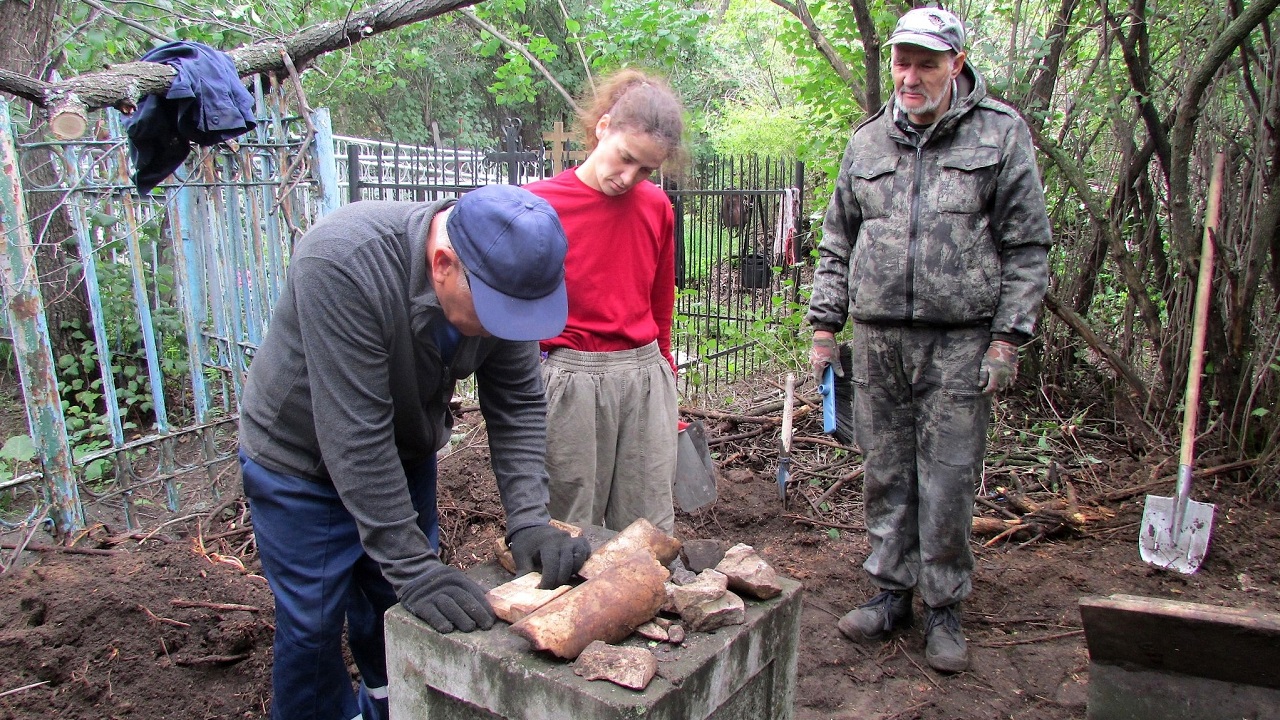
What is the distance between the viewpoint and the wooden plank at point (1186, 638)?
2393 millimetres

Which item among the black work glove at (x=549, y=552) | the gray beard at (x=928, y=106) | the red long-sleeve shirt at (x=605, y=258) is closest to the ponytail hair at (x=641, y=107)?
the red long-sleeve shirt at (x=605, y=258)

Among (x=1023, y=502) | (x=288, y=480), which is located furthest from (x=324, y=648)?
(x=1023, y=502)

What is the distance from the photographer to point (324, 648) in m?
2.15

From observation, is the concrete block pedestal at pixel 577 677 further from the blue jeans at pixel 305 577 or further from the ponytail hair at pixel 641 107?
the ponytail hair at pixel 641 107

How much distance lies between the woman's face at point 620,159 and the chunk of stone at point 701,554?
1126 mm

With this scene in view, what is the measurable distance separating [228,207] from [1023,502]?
432 cm

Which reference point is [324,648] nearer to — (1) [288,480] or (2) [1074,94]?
(1) [288,480]

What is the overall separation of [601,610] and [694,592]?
0.23 meters

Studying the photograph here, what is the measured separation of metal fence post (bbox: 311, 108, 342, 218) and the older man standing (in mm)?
2438

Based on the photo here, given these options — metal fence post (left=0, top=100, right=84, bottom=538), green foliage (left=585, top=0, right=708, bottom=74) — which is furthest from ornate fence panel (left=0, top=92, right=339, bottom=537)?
green foliage (left=585, top=0, right=708, bottom=74)

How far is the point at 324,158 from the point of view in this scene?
4086 millimetres

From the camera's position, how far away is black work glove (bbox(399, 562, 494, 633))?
1.83 m

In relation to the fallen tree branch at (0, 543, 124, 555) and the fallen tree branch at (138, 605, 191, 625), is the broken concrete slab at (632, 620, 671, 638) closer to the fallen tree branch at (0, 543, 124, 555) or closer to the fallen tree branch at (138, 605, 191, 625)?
the fallen tree branch at (138, 605, 191, 625)

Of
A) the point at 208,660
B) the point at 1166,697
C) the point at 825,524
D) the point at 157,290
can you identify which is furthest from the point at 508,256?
the point at 157,290
